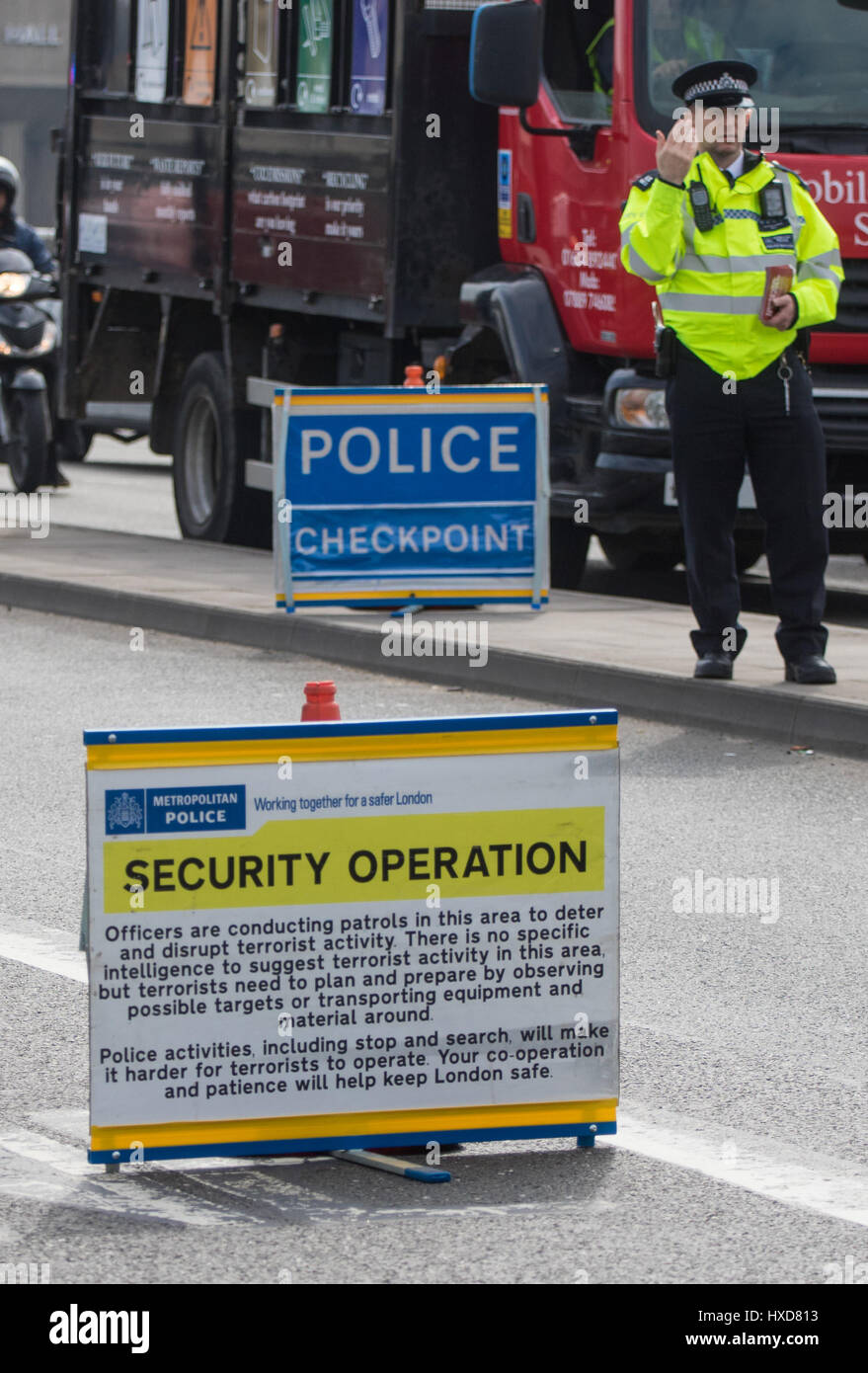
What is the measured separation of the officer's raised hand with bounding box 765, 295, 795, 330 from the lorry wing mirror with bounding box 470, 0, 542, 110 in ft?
11.1

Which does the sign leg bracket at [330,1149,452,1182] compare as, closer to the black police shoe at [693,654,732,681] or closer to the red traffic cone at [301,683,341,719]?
the red traffic cone at [301,683,341,719]

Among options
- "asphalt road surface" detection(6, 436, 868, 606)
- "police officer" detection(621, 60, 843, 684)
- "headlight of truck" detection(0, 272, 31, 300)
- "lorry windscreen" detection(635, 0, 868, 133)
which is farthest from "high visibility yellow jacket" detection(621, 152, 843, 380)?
"headlight of truck" detection(0, 272, 31, 300)

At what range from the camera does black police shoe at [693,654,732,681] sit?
34.8ft

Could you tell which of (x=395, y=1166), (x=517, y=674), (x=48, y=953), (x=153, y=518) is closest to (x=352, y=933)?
(x=395, y=1166)

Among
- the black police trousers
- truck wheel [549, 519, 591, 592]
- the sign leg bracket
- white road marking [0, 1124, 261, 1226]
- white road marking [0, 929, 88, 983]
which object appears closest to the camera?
white road marking [0, 1124, 261, 1226]

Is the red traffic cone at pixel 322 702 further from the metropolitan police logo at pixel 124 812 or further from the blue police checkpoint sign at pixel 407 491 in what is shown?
the blue police checkpoint sign at pixel 407 491

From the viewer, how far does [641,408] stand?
13.3m

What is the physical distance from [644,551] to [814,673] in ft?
18.6

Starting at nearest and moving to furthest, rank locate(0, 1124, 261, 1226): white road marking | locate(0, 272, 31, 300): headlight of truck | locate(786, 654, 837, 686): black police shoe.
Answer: locate(0, 1124, 261, 1226): white road marking < locate(786, 654, 837, 686): black police shoe < locate(0, 272, 31, 300): headlight of truck

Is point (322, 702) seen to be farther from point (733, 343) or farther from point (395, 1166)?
point (733, 343)

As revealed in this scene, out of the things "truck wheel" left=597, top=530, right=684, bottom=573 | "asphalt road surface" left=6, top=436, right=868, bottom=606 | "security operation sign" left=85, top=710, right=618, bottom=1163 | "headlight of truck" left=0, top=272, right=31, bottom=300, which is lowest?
"asphalt road surface" left=6, top=436, right=868, bottom=606
